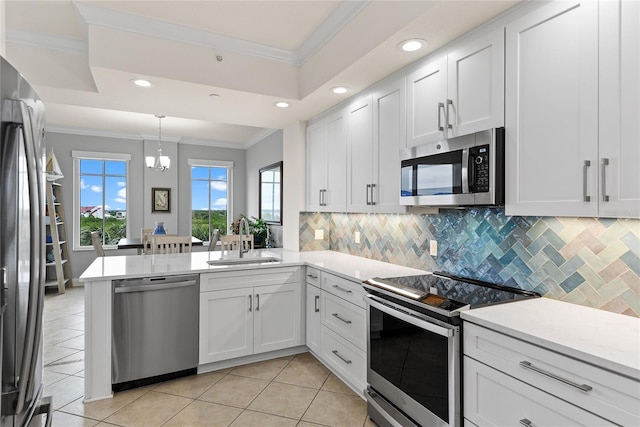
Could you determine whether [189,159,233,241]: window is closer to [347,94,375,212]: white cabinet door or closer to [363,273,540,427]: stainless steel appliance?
[347,94,375,212]: white cabinet door

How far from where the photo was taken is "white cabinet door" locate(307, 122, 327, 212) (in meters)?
3.79

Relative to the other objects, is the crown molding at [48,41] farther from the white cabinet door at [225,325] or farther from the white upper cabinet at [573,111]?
the white upper cabinet at [573,111]

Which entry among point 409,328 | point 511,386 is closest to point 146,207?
point 409,328

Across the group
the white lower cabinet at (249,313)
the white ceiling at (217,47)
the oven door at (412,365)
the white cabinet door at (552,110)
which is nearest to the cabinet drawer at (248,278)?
the white lower cabinet at (249,313)

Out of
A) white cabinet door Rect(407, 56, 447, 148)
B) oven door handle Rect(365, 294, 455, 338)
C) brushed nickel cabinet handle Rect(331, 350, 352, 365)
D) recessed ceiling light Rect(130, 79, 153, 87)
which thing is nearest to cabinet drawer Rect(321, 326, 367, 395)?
brushed nickel cabinet handle Rect(331, 350, 352, 365)

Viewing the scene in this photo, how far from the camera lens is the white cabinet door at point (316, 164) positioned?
12.4ft

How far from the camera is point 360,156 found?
3.14m

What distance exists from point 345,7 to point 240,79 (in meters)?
1.07

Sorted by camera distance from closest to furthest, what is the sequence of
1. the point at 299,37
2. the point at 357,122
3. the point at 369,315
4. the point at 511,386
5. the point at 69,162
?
the point at 511,386
the point at 369,315
the point at 299,37
the point at 357,122
the point at 69,162

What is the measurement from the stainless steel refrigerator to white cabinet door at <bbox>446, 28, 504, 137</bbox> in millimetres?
2054

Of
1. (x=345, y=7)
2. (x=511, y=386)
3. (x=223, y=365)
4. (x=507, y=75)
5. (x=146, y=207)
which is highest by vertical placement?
(x=345, y=7)

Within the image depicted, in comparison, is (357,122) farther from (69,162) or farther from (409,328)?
(69,162)

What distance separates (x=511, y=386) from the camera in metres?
1.48

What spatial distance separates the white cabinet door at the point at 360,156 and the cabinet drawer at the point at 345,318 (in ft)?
2.67
